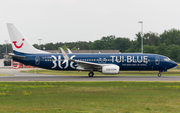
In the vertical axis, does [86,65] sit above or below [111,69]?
above

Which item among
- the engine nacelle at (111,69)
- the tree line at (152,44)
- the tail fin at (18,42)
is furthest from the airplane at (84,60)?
the tree line at (152,44)

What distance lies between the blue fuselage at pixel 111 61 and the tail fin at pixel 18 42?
3.19 feet

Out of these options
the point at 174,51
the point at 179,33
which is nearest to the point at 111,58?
the point at 174,51

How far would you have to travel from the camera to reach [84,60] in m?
37.8

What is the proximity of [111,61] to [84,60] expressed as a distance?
4.11 m

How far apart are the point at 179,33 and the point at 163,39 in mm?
8108

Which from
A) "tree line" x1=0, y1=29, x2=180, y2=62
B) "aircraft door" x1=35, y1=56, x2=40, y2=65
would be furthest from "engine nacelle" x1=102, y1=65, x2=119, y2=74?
"tree line" x1=0, y1=29, x2=180, y2=62

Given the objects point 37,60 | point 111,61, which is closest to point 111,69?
point 111,61

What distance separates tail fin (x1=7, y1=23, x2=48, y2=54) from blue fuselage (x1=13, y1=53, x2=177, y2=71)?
3.19ft

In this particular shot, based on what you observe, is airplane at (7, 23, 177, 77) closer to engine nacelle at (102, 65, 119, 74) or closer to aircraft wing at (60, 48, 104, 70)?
aircraft wing at (60, 48, 104, 70)

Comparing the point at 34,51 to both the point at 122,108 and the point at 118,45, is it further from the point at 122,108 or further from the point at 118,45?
the point at 118,45

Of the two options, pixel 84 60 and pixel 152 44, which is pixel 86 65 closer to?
pixel 84 60

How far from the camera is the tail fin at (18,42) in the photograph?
124 ft

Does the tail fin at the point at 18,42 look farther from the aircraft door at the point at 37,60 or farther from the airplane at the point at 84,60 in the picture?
the aircraft door at the point at 37,60
